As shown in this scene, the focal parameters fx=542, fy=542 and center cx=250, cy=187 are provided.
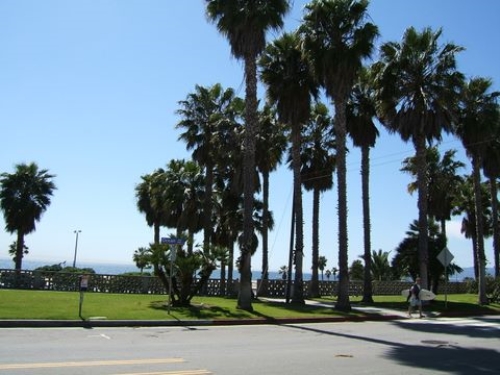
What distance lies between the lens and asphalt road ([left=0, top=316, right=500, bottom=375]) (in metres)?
9.13

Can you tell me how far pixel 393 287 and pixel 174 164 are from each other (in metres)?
19.5

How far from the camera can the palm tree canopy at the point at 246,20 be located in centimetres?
2267

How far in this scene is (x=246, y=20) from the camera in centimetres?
2267

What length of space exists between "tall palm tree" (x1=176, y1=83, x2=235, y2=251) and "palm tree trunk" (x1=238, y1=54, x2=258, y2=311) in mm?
11628

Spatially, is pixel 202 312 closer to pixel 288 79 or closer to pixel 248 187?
pixel 248 187

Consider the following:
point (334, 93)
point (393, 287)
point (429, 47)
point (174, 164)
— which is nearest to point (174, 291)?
Answer: point (334, 93)

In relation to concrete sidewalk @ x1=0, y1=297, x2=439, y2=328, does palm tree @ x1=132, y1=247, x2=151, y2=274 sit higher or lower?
higher

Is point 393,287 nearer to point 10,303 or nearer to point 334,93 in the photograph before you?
point 334,93

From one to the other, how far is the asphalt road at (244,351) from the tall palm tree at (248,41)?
558 centimetres

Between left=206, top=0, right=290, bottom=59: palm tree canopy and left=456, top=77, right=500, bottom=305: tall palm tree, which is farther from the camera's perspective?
left=456, top=77, right=500, bottom=305: tall palm tree

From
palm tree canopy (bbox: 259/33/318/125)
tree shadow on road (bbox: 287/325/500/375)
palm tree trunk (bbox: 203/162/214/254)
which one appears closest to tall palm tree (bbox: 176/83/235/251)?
palm tree trunk (bbox: 203/162/214/254)

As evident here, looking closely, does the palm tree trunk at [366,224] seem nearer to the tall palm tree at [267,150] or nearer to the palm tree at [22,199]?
the tall palm tree at [267,150]

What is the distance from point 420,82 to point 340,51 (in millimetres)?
5542

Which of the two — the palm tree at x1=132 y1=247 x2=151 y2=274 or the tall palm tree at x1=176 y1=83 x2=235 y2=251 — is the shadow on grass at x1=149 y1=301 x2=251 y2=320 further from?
the tall palm tree at x1=176 y1=83 x2=235 y2=251
